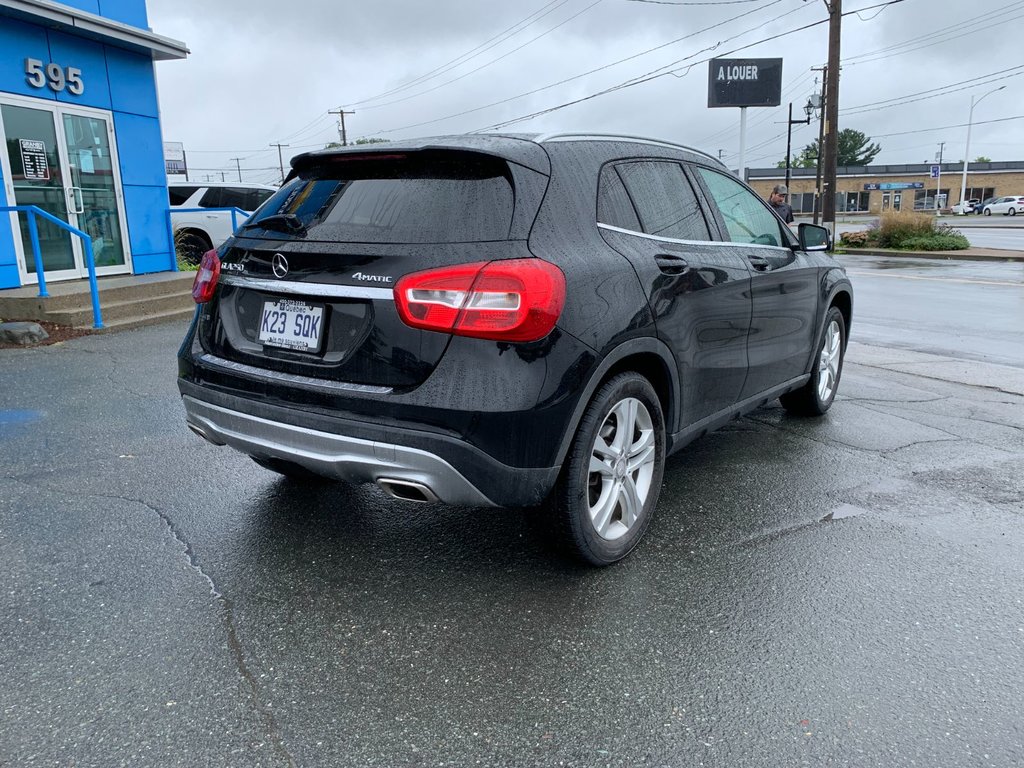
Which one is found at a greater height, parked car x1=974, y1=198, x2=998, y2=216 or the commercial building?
the commercial building

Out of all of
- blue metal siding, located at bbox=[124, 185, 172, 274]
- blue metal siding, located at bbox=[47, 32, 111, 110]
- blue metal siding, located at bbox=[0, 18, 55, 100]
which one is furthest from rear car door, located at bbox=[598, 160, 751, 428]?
blue metal siding, located at bbox=[124, 185, 172, 274]

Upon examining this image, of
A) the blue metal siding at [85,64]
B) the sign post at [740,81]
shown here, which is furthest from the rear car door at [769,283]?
the sign post at [740,81]

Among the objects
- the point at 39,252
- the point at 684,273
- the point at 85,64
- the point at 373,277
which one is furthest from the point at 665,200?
the point at 85,64

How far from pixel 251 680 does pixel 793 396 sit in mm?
4220

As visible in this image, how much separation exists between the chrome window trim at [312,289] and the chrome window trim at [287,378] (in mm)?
314

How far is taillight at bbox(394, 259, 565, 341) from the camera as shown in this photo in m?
2.69

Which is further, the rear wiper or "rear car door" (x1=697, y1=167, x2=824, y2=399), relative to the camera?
"rear car door" (x1=697, y1=167, x2=824, y2=399)

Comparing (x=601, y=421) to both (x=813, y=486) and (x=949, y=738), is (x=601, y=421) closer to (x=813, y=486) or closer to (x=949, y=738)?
(x=949, y=738)

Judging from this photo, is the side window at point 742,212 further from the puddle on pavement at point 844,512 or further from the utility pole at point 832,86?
the utility pole at point 832,86

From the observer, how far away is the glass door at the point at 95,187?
434 inches

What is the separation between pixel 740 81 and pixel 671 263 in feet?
121

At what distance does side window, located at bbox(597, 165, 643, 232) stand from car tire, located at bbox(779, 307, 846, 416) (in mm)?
2431

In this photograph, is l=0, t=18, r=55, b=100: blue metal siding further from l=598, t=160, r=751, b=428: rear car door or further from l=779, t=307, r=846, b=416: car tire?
l=779, t=307, r=846, b=416: car tire

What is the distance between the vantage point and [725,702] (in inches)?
96.1
